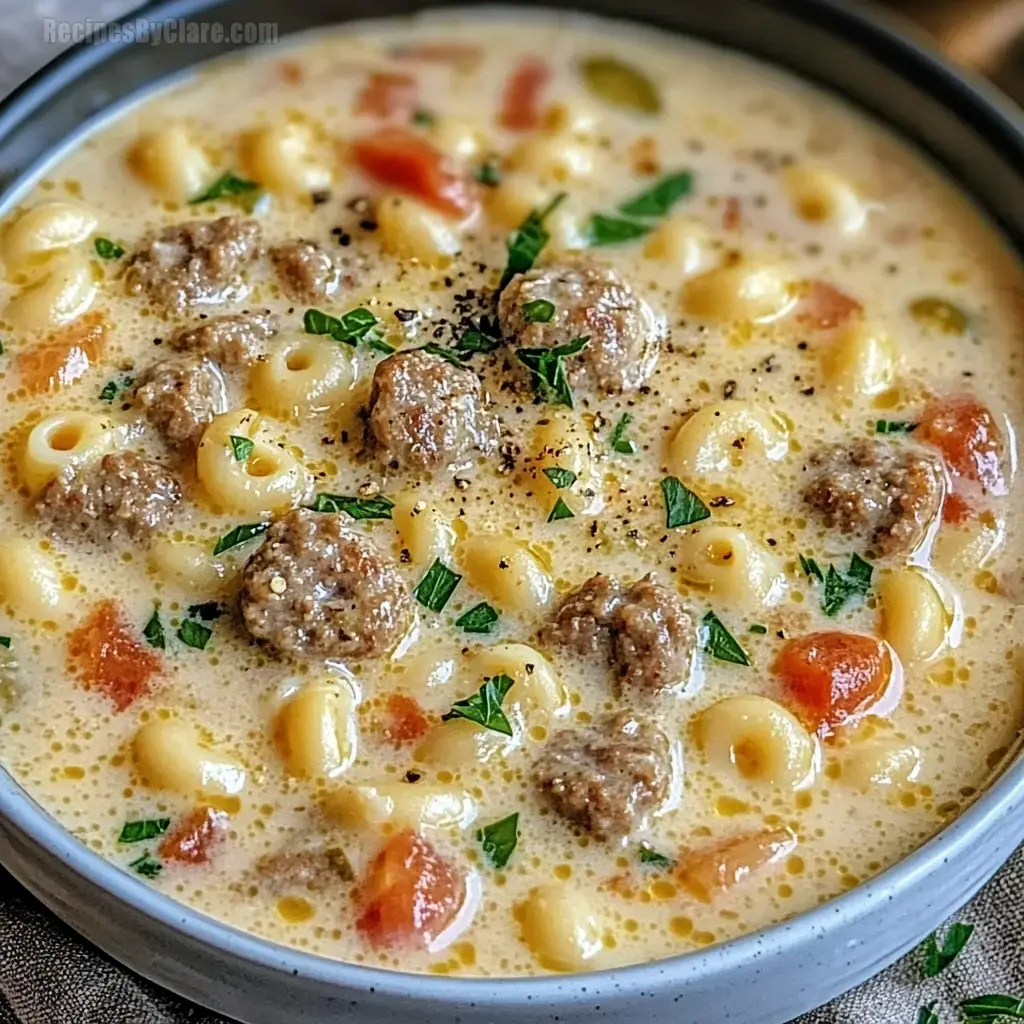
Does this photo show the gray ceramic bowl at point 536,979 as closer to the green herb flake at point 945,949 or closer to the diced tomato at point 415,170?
the green herb flake at point 945,949

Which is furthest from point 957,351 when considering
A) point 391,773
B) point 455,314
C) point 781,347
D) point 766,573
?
point 391,773

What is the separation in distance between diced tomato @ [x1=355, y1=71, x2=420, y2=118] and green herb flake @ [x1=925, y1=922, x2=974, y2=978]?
2.50 metres

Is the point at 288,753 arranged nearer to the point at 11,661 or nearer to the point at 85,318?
the point at 11,661

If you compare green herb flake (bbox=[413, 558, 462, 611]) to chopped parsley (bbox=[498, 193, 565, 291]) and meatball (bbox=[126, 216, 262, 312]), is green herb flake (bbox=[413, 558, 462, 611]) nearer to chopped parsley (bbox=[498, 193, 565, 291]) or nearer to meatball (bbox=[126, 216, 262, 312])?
chopped parsley (bbox=[498, 193, 565, 291])

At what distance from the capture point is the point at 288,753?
9.18 ft

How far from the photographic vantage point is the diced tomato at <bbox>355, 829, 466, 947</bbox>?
2596 mm

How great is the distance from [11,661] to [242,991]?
0.84m

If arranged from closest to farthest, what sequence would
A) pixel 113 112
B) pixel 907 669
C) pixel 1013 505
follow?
1. pixel 907 669
2. pixel 1013 505
3. pixel 113 112

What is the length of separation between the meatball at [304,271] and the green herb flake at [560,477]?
764mm

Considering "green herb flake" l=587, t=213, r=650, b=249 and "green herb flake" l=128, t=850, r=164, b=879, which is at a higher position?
"green herb flake" l=587, t=213, r=650, b=249

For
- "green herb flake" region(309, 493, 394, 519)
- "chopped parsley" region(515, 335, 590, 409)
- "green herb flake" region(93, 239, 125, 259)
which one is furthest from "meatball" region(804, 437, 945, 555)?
"green herb flake" region(93, 239, 125, 259)

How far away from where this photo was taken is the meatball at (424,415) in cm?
315

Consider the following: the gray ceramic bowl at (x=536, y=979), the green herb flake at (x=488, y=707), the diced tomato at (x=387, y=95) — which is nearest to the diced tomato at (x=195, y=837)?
the gray ceramic bowl at (x=536, y=979)

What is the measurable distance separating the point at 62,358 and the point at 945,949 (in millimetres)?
2255
